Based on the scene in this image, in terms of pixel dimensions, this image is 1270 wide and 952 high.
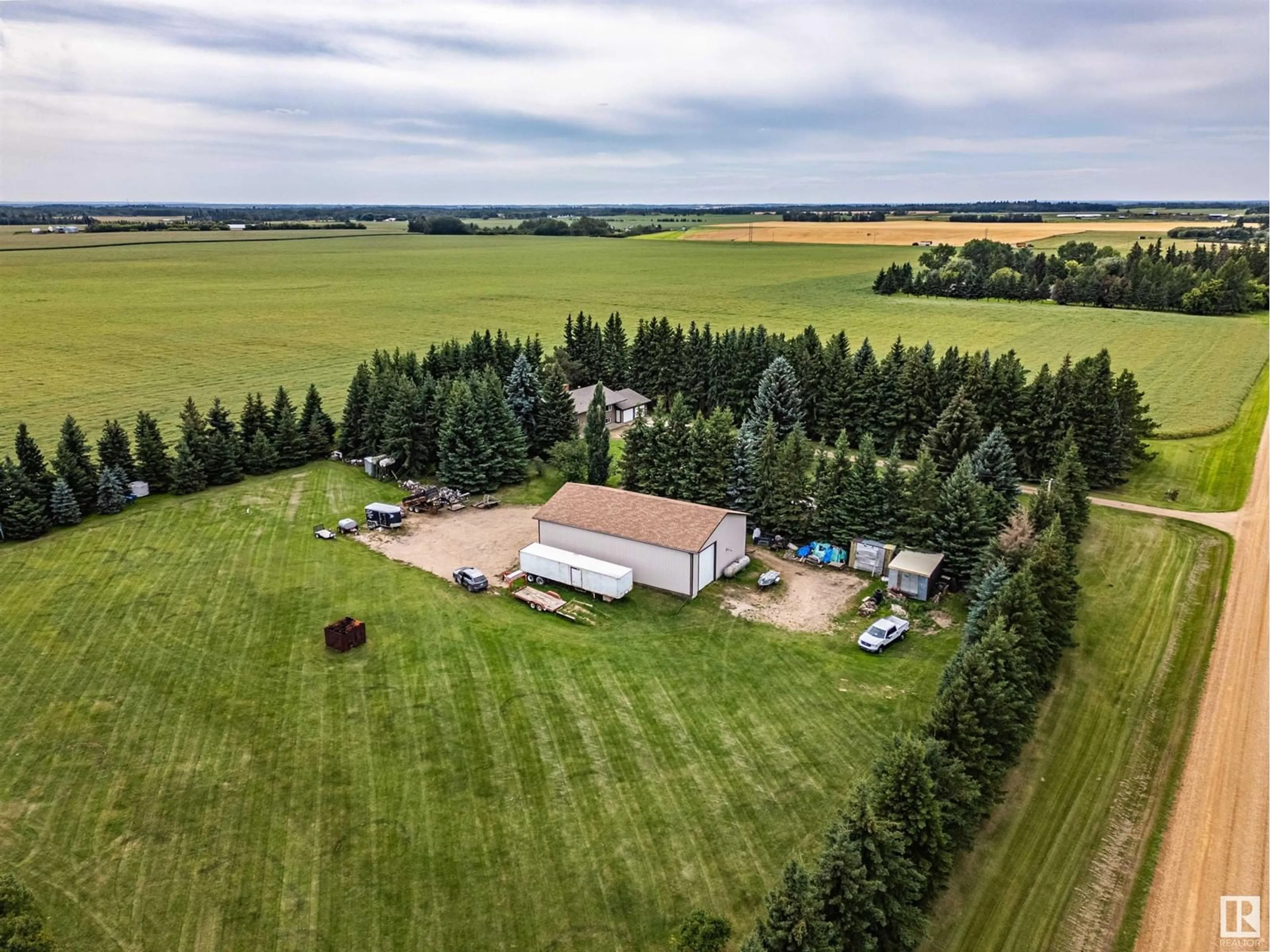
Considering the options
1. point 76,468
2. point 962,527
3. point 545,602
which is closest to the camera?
point 545,602

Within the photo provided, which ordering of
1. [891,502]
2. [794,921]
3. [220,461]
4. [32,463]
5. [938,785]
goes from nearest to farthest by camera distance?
[794,921] → [938,785] → [891,502] → [32,463] → [220,461]

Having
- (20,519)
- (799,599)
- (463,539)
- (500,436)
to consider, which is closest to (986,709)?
(799,599)

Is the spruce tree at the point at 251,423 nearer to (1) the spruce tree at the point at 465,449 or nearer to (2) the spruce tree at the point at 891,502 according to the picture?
(1) the spruce tree at the point at 465,449

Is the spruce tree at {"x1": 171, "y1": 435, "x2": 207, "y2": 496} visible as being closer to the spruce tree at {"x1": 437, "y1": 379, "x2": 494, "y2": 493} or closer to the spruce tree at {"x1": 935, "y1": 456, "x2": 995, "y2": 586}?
the spruce tree at {"x1": 437, "y1": 379, "x2": 494, "y2": 493}

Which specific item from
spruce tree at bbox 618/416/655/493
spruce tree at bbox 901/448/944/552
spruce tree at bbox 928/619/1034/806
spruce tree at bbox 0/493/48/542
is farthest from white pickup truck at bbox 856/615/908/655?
spruce tree at bbox 0/493/48/542

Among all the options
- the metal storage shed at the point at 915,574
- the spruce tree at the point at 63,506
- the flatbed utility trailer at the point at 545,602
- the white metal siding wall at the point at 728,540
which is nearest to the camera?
the flatbed utility trailer at the point at 545,602

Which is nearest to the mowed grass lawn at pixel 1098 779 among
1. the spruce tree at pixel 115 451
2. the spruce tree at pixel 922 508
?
the spruce tree at pixel 922 508

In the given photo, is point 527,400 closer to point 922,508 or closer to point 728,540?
point 728,540
